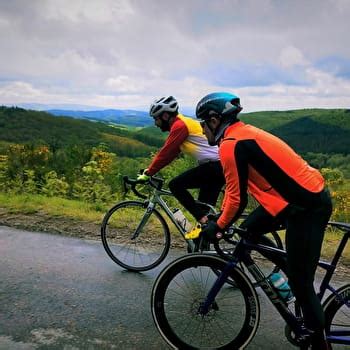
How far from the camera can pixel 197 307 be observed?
10.8 feet

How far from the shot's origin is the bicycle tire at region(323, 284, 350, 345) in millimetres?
3038

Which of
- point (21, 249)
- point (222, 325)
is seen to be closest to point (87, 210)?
point (21, 249)

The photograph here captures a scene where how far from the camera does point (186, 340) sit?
129 inches

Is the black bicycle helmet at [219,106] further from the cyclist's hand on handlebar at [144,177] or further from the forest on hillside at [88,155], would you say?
the forest on hillside at [88,155]

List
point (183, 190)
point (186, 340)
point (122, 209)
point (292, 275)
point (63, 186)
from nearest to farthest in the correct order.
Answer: point (292, 275) < point (186, 340) < point (183, 190) < point (122, 209) < point (63, 186)

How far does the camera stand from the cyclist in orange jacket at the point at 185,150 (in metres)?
4.72

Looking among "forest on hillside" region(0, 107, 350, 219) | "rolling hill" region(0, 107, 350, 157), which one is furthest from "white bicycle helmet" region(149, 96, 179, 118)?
"rolling hill" region(0, 107, 350, 157)

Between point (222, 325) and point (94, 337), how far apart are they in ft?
3.62

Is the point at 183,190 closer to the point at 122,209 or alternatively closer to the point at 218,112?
the point at 122,209

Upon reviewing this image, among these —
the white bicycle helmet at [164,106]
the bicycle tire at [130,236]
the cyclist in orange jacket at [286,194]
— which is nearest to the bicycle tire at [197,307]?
the cyclist in orange jacket at [286,194]

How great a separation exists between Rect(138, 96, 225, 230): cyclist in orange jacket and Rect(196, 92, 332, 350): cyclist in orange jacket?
1.80m

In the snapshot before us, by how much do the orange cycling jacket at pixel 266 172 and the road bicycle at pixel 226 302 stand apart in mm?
427

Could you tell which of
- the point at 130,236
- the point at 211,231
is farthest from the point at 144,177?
the point at 211,231

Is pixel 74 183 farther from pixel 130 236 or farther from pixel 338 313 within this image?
pixel 338 313
